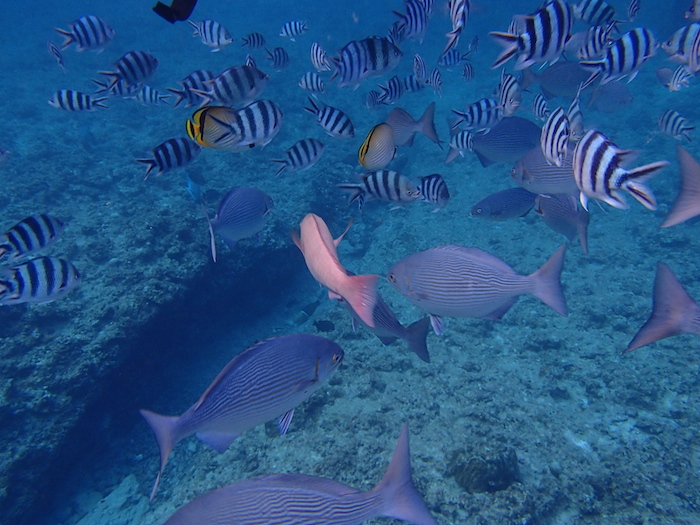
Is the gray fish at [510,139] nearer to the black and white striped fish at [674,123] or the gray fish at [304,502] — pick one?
the black and white striped fish at [674,123]

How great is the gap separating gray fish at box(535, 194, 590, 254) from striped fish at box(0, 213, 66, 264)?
20.9ft

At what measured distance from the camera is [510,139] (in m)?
5.37

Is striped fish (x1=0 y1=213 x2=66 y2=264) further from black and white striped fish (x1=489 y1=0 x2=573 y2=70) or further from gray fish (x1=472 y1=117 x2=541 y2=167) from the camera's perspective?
gray fish (x1=472 y1=117 x2=541 y2=167)

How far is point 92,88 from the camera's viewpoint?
18.8 m

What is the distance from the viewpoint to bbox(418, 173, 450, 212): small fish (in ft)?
16.1

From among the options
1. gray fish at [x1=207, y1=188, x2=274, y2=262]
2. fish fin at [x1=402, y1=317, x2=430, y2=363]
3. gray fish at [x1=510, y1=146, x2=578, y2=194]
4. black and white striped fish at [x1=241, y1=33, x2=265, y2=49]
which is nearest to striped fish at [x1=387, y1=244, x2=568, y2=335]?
fish fin at [x1=402, y1=317, x2=430, y2=363]

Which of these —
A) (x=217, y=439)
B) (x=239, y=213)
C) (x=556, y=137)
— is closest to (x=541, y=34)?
(x=556, y=137)

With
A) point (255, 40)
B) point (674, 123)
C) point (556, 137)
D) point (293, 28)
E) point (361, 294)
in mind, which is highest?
point (293, 28)

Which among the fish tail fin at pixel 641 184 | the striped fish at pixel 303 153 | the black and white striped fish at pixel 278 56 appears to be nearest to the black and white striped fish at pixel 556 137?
the fish tail fin at pixel 641 184

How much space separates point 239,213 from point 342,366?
2781 mm

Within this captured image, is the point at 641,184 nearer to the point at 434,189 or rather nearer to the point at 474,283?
the point at 474,283

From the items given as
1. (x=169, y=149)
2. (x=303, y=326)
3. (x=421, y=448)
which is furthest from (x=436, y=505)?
(x=169, y=149)

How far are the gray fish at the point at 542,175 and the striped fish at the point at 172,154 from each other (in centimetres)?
427

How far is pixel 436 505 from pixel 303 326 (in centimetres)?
470
